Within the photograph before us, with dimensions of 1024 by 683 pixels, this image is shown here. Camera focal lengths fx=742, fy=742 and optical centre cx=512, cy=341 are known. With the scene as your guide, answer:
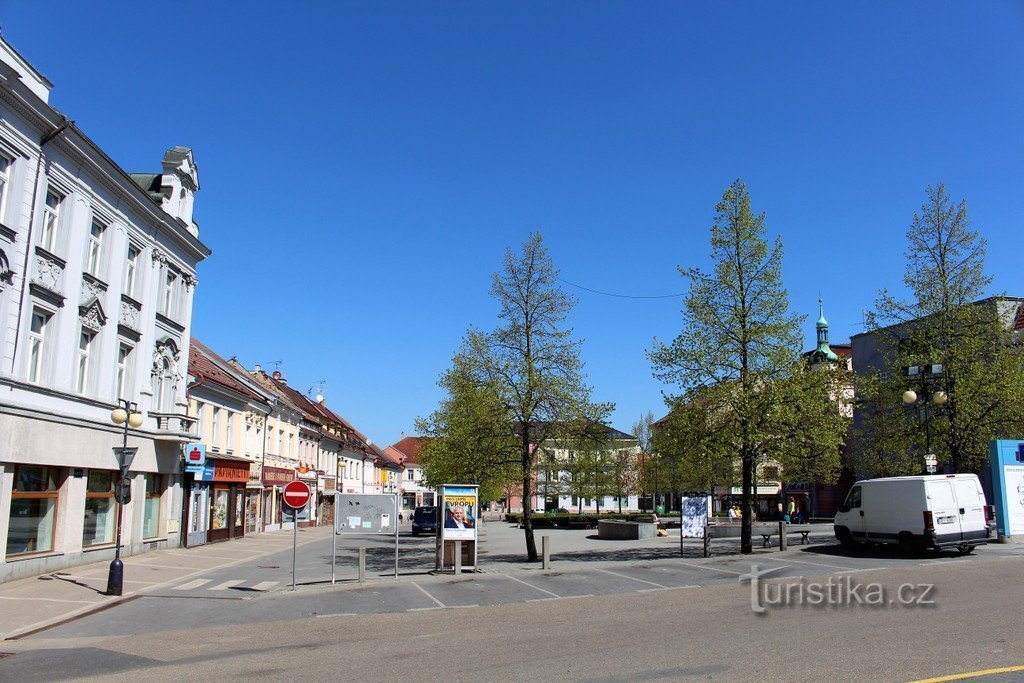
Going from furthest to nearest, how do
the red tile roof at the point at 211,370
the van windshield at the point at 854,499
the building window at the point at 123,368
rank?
the red tile roof at the point at 211,370
the building window at the point at 123,368
the van windshield at the point at 854,499

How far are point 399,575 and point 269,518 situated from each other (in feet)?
84.4

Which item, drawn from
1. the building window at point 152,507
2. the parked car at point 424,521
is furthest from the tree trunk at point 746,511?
the parked car at point 424,521

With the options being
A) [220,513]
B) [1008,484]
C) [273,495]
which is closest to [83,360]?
[220,513]

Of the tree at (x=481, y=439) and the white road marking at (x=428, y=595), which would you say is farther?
the tree at (x=481, y=439)

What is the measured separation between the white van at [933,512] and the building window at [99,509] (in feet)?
75.0

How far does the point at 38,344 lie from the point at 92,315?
8.13 ft

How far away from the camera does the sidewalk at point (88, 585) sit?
13.7 metres

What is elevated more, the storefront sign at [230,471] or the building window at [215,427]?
the building window at [215,427]

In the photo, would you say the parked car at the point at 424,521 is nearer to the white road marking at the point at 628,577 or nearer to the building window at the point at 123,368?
the building window at the point at 123,368

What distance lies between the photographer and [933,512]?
19.4m

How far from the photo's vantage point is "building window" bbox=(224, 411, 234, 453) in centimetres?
3612

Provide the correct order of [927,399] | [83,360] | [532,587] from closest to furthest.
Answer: [532,587] → [83,360] → [927,399]

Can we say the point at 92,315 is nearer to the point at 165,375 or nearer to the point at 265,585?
the point at 165,375

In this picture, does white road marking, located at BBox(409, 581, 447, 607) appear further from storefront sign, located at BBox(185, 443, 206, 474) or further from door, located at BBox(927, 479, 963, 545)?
storefront sign, located at BBox(185, 443, 206, 474)
